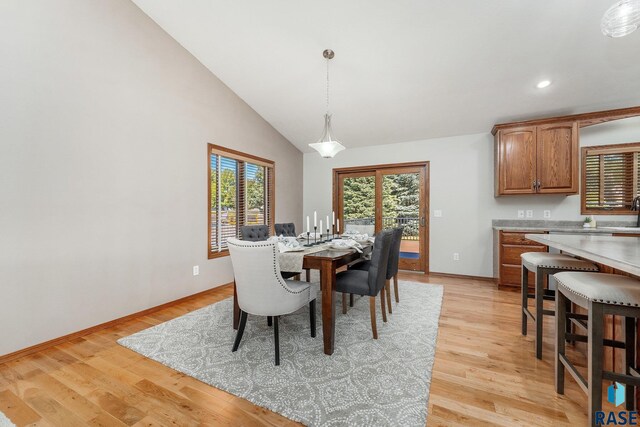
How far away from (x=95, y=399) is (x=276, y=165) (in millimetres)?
3904

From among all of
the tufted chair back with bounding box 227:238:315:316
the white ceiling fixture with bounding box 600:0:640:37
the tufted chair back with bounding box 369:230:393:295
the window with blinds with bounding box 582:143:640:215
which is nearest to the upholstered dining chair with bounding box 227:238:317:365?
the tufted chair back with bounding box 227:238:315:316

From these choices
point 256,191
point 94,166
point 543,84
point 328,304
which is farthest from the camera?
point 256,191

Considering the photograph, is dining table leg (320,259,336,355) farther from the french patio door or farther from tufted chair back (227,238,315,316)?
the french patio door

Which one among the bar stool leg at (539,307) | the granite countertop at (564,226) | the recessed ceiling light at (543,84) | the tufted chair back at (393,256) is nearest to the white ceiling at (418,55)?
the recessed ceiling light at (543,84)

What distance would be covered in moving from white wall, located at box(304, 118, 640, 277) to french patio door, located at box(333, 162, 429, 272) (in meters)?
0.16

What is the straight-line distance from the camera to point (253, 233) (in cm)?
325

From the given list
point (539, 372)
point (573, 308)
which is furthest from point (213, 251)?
point (573, 308)

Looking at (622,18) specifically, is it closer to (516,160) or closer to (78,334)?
(516,160)

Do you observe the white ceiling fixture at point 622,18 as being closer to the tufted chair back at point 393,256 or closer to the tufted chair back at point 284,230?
the tufted chair back at point 393,256

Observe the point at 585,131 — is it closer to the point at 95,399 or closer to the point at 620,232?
the point at 620,232

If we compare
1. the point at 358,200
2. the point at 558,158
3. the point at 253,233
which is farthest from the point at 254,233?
the point at 558,158

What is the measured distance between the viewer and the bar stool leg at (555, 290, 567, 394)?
161cm

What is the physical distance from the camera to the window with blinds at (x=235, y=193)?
151 inches

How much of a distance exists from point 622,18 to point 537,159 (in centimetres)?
232
